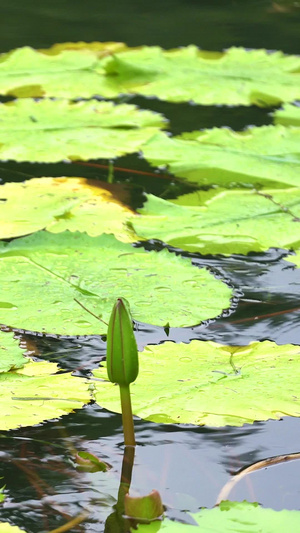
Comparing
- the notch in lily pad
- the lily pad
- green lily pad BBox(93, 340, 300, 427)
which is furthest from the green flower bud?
the lily pad

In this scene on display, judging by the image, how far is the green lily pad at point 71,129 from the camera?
2.12m

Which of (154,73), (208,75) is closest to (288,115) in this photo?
(208,75)

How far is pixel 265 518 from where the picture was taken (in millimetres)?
878

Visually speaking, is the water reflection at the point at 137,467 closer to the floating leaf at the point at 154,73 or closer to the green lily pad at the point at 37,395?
the green lily pad at the point at 37,395

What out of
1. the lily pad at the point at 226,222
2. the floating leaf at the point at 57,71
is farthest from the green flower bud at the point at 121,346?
the floating leaf at the point at 57,71

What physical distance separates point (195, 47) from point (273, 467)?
90.4 inches

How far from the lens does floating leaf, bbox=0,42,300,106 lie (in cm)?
268

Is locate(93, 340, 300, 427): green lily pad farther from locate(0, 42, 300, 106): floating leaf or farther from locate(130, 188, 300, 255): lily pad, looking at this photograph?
locate(0, 42, 300, 106): floating leaf

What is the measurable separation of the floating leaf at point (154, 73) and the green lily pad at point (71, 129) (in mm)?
211

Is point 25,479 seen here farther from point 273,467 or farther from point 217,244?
point 217,244

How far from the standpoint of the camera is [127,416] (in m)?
1.01

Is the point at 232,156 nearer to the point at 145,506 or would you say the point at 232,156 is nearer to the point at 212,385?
the point at 212,385

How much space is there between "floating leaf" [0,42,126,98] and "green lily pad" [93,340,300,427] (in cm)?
157

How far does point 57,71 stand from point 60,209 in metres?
1.18
